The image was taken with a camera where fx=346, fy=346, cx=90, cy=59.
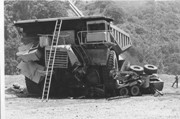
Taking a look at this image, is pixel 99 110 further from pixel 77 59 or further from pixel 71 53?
pixel 77 59

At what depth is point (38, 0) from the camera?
67062 millimetres

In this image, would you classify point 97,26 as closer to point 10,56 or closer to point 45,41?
point 45,41

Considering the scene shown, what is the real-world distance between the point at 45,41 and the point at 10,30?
33.7 m

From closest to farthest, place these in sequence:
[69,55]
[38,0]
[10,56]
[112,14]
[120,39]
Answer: [69,55]
[120,39]
[10,56]
[38,0]
[112,14]

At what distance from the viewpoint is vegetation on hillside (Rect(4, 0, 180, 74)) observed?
49750mm

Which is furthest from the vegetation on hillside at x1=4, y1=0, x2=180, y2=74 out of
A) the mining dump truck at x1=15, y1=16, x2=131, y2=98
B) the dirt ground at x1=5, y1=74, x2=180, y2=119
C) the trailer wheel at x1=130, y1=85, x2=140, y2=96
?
the dirt ground at x1=5, y1=74, x2=180, y2=119

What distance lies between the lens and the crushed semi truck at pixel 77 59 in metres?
17.0

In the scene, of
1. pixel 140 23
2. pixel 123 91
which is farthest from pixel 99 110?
pixel 140 23

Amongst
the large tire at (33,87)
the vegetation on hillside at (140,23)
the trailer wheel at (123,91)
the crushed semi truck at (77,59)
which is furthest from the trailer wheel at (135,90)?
the vegetation on hillside at (140,23)

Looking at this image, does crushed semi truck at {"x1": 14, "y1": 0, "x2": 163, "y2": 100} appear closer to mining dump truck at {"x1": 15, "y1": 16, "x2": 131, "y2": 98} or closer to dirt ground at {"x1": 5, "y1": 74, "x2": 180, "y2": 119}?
mining dump truck at {"x1": 15, "y1": 16, "x2": 131, "y2": 98}

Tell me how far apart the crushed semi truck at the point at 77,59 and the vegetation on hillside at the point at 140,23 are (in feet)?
53.1

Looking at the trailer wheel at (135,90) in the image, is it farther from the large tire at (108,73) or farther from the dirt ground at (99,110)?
the dirt ground at (99,110)

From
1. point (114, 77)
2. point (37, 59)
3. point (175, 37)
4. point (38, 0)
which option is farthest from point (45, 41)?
point (175, 37)

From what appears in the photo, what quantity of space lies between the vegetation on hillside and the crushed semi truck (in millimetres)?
16192
